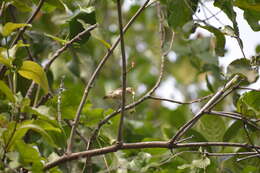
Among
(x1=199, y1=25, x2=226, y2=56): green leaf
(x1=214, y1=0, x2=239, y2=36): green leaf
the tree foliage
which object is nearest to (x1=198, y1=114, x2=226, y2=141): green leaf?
the tree foliage

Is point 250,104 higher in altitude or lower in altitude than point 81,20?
lower

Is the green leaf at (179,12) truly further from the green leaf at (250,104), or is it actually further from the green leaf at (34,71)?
the green leaf at (34,71)

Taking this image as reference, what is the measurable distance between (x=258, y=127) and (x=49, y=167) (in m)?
0.37

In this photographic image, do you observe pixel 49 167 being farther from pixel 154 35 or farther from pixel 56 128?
pixel 154 35

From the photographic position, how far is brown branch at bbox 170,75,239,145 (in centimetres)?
82

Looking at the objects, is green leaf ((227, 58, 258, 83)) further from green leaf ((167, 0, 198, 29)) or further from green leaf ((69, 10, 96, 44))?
green leaf ((69, 10, 96, 44))

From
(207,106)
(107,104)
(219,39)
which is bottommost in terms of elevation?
(107,104)

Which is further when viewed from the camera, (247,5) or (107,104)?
(107,104)

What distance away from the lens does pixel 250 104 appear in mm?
917

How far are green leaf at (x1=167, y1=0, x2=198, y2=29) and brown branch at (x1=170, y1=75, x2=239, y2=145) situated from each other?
0.14 metres

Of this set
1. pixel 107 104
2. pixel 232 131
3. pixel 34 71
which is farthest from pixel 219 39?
pixel 107 104

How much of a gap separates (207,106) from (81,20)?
258mm

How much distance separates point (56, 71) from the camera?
1481 mm

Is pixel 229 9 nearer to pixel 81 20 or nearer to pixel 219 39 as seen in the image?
pixel 219 39
